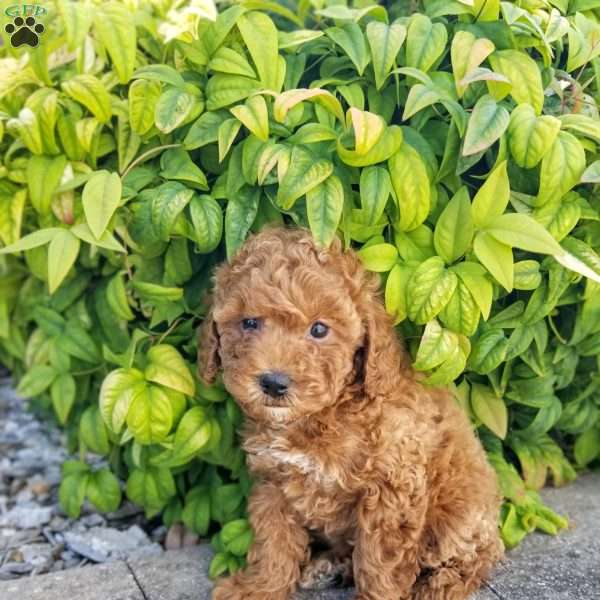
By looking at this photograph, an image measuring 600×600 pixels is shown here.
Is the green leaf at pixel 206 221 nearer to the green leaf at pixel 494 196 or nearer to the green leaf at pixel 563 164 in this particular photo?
the green leaf at pixel 494 196

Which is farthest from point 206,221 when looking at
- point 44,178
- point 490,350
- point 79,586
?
point 79,586

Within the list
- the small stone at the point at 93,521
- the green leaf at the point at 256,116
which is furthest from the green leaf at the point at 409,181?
the small stone at the point at 93,521

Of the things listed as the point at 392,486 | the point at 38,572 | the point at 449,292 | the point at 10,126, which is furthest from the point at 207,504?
the point at 10,126

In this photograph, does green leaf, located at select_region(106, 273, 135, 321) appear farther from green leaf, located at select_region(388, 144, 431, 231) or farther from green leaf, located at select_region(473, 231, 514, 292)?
green leaf, located at select_region(473, 231, 514, 292)

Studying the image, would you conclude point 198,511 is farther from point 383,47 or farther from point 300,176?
point 383,47

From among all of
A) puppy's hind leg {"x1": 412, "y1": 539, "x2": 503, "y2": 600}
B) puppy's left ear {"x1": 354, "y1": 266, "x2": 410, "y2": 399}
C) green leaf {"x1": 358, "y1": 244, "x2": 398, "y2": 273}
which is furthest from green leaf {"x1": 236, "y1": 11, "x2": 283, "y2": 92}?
puppy's hind leg {"x1": 412, "y1": 539, "x2": 503, "y2": 600}

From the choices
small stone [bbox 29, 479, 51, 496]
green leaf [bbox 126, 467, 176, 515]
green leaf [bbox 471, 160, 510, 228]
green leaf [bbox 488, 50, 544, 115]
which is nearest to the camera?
green leaf [bbox 471, 160, 510, 228]
